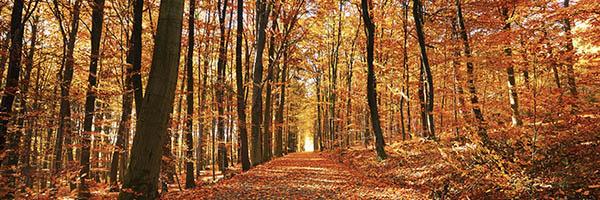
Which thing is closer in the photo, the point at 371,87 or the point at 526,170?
the point at 526,170

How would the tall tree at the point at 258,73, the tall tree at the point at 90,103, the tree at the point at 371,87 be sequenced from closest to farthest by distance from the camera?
1. the tall tree at the point at 90,103
2. the tree at the point at 371,87
3. the tall tree at the point at 258,73

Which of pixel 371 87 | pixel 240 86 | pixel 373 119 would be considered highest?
pixel 240 86

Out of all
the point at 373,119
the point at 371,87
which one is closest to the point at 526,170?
the point at 373,119

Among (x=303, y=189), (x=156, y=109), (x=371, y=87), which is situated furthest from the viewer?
(x=371, y=87)

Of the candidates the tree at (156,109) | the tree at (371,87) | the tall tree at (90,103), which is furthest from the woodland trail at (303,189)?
the tree at (371,87)

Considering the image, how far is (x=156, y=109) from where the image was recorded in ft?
18.8

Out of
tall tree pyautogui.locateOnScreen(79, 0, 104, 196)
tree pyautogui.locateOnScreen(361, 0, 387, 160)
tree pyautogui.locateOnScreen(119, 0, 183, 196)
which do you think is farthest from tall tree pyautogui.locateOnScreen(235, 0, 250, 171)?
tree pyautogui.locateOnScreen(119, 0, 183, 196)

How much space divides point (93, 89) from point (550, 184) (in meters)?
11.6

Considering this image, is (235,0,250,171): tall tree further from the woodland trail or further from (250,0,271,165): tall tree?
the woodland trail

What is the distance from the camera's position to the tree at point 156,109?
573 cm

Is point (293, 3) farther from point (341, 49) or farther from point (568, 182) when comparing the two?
point (568, 182)

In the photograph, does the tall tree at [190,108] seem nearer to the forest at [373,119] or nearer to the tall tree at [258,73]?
the forest at [373,119]

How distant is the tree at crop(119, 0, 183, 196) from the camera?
5.73 m

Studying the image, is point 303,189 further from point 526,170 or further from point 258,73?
point 258,73
